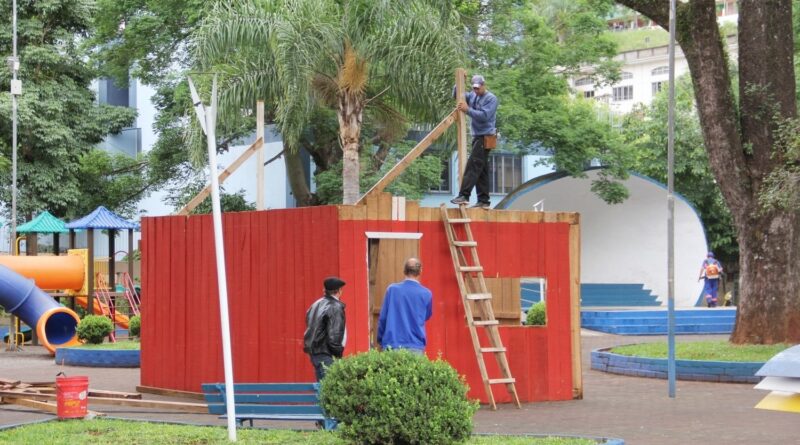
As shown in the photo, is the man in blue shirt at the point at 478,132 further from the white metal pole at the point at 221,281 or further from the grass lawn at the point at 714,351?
the grass lawn at the point at 714,351

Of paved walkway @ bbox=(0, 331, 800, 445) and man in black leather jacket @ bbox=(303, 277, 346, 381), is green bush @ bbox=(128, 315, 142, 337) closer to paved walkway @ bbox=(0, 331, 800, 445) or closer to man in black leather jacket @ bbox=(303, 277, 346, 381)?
paved walkway @ bbox=(0, 331, 800, 445)

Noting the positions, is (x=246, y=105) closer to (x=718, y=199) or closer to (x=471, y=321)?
(x=471, y=321)

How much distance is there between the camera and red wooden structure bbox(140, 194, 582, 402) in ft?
47.3

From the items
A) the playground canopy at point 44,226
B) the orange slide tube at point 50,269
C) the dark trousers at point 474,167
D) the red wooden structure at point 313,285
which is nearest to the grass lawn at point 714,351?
the red wooden structure at point 313,285

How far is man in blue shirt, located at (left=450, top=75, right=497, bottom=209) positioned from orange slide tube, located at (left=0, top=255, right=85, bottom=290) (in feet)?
52.3

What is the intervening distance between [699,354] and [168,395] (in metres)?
9.03

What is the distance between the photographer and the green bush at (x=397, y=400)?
31.7 ft

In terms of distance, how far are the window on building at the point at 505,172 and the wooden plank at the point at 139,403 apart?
3473 centimetres

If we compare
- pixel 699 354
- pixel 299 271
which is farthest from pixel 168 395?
pixel 699 354

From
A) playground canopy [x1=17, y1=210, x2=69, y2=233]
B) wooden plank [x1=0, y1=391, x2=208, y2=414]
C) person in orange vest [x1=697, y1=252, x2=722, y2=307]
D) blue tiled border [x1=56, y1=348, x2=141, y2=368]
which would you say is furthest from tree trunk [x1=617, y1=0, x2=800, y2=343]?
playground canopy [x1=17, y1=210, x2=69, y2=233]

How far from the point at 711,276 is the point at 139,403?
26061 mm

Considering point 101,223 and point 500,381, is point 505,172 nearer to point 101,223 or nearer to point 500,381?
point 101,223

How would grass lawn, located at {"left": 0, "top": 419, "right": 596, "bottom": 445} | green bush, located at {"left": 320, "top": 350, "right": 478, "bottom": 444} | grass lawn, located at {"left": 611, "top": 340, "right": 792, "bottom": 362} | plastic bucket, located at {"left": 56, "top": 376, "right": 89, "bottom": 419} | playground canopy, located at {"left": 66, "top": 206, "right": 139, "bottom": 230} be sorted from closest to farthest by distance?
1. green bush, located at {"left": 320, "top": 350, "right": 478, "bottom": 444}
2. grass lawn, located at {"left": 0, "top": 419, "right": 596, "bottom": 445}
3. plastic bucket, located at {"left": 56, "top": 376, "right": 89, "bottom": 419}
4. grass lawn, located at {"left": 611, "top": 340, "right": 792, "bottom": 362}
5. playground canopy, located at {"left": 66, "top": 206, "right": 139, "bottom": 230}

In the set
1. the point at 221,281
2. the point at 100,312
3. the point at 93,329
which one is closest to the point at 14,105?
the point at 100,312
